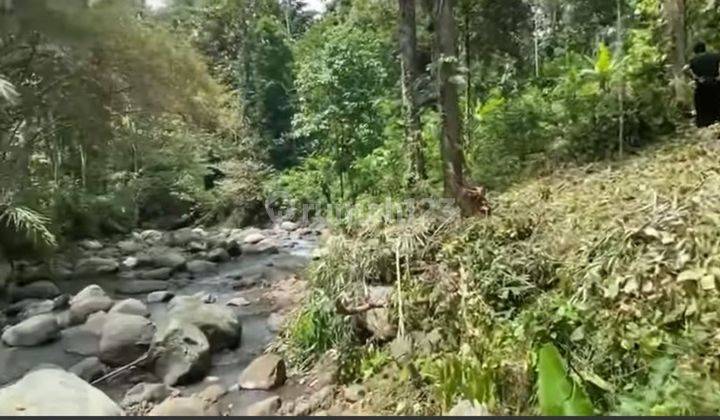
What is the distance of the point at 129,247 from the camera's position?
41.8 feet

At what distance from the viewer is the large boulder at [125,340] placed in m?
5.88

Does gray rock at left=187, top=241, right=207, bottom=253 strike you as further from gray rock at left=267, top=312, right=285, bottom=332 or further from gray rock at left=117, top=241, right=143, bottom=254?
gray rock at left=267, top=312, right=285, bottom=332

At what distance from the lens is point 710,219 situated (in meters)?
3.42

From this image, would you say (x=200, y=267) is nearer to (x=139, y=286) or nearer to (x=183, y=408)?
(x=139, y=286)

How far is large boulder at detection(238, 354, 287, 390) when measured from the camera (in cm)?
497

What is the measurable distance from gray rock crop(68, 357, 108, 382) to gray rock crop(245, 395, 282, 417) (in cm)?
176

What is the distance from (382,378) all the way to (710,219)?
206 cm

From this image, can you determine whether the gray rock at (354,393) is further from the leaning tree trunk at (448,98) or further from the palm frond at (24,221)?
the palm frond at (24,221)

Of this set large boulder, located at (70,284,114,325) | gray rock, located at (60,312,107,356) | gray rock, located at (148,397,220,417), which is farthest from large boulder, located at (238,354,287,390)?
large boulder, located at (70,284,114,325)

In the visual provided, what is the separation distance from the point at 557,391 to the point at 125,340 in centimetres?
453

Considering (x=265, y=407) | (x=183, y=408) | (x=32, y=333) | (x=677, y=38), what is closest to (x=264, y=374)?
(x=265, y=407)

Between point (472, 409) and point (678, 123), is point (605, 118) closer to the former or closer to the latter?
point (678, 123)

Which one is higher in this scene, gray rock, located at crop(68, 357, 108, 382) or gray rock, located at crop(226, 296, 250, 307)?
gray rock, located at crop(226, 296, 250, 307)

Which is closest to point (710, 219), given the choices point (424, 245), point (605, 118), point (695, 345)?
point (695, 345)
